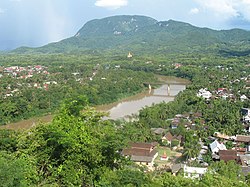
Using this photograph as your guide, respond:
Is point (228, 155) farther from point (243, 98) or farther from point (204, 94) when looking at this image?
point (204, 94)

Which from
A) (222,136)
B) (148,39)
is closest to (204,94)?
(222,136)

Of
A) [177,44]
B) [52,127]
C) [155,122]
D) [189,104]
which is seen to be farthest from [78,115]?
[177,44]

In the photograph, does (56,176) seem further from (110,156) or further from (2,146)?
(2,146)

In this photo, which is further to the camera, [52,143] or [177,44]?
[177,44]

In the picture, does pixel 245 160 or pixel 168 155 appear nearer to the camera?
pixel 245 160

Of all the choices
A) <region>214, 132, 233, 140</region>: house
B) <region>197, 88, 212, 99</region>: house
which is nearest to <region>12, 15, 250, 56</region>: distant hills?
<region>197, 88, 212, 99</region>: house

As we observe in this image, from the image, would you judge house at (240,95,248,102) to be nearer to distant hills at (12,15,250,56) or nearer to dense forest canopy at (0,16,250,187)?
dense forest canopy at (0,16,250,187)
